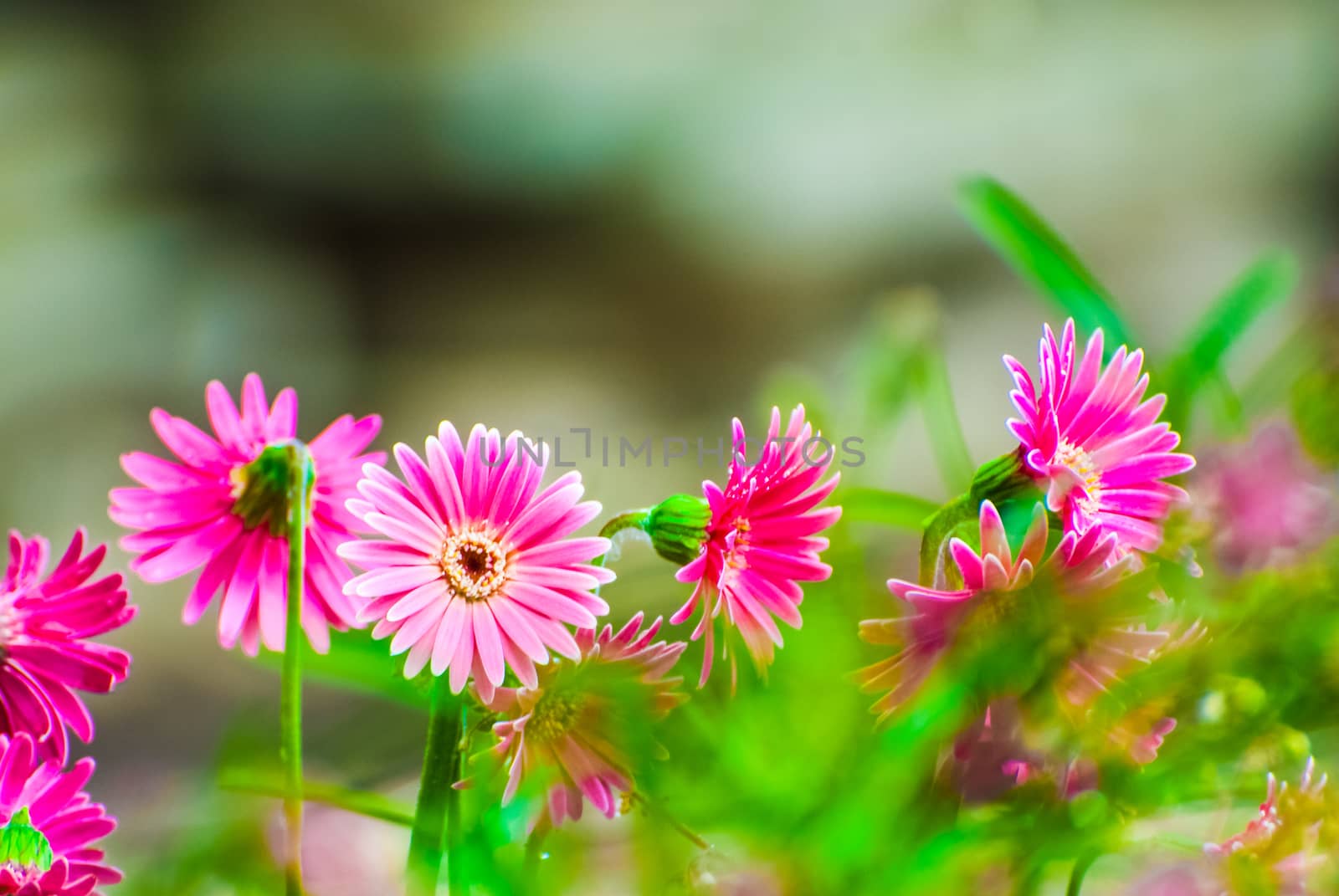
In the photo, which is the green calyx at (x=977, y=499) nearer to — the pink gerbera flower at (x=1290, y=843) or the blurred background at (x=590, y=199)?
the pink gerbera flower at (x=1290, y=843)

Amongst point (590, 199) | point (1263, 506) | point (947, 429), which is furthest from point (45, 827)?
point (590, 199)

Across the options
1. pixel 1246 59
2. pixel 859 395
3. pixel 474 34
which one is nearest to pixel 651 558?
pixel 859 395

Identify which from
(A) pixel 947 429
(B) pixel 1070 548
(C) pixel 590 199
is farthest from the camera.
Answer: (C) pixel 590 199

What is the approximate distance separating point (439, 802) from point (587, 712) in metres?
0.02

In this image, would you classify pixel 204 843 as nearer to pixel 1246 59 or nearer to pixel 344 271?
pixel 344 271

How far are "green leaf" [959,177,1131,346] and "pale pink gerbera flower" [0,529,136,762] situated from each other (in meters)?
0.21

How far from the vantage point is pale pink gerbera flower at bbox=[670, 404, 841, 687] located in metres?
0.14

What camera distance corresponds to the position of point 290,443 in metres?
0.15

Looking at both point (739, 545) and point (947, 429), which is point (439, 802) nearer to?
point (739, 545)

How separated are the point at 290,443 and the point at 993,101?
1.25m

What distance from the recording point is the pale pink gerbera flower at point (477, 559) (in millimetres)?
132

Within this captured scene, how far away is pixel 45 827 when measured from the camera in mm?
150

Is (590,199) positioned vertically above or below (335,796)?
above

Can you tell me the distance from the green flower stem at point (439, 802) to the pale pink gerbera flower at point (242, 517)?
0.08ft
